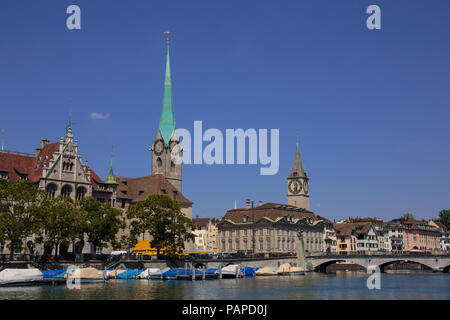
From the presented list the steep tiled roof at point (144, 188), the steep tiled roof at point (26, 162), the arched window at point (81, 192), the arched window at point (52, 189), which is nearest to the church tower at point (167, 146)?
the steep tiled roof at point (144, 188)

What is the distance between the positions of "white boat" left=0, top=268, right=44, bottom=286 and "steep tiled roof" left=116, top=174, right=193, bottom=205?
165 feet

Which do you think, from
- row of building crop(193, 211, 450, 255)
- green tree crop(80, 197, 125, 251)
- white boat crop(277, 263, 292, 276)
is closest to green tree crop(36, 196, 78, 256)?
green tree crop(80, 197, 125, 251)

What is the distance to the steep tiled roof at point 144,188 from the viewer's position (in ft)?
400

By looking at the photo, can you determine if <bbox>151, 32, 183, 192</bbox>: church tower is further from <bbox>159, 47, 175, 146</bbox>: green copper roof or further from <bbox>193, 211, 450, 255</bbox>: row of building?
<bbox>193, 211, 450, 255</bbox>: row of building

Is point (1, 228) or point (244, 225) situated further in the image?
point (244, 225)

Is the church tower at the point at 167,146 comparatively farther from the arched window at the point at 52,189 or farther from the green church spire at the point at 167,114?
the arched window at the point at 52,189

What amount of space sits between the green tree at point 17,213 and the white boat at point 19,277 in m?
6.86

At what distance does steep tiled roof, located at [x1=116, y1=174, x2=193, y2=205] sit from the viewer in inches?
4806

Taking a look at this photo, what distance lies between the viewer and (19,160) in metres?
99.5

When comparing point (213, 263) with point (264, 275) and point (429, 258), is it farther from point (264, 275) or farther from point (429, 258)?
point (429, 258)

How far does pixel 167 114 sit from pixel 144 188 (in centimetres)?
4062
